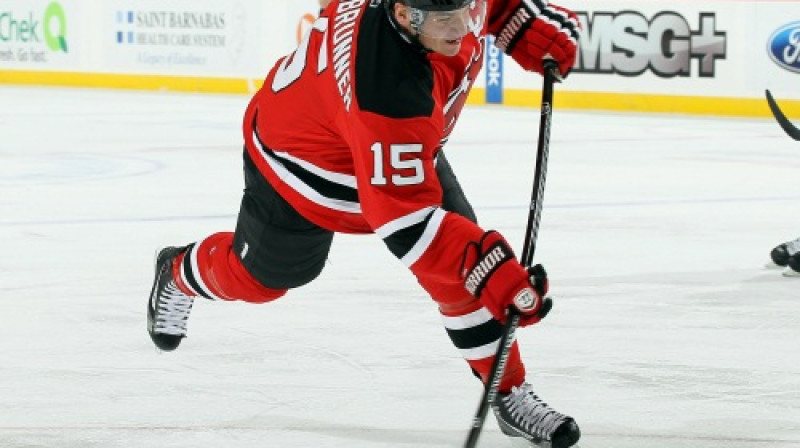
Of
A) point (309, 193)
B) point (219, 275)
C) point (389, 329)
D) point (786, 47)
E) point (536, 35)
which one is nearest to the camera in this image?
point (309, 193)

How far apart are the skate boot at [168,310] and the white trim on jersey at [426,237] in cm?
116

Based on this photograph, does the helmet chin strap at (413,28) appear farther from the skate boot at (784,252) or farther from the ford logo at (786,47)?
the ford logo at (786,47)

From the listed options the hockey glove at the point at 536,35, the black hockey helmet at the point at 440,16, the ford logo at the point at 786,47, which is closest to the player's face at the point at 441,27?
the black hockey helmet at the point at 440,16

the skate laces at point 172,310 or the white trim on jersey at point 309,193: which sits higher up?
the white trim on jersey at point 309,193

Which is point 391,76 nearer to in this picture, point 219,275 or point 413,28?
point 413,28

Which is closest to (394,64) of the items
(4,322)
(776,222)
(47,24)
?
(4,322)

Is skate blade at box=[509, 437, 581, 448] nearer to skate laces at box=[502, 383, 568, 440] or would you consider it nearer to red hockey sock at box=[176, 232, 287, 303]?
skate laces at box=[502, 383, 568, 440]

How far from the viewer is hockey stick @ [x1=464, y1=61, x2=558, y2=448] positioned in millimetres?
2734

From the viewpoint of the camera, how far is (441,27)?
102 inches

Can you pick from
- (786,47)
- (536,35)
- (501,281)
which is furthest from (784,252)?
(786,47)

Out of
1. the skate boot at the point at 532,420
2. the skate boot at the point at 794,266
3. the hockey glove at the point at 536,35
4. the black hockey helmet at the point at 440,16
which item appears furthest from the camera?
the skate boot at the point at 794,266

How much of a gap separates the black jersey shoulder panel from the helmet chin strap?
0.01 metres

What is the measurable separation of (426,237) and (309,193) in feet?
1.52

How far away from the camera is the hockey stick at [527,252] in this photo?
2.73 m
